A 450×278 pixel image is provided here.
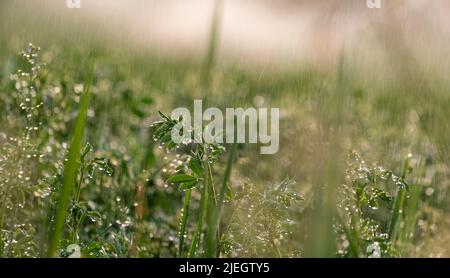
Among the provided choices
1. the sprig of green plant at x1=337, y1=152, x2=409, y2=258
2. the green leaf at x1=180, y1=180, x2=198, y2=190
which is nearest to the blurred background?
the sprig of green plant at x1=337, y1=152, x2=409, y2=258

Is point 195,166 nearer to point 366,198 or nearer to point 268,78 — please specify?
point 366,198

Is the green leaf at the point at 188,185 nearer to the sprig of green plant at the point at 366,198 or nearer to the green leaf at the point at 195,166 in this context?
the green leaf at the point at 195,166

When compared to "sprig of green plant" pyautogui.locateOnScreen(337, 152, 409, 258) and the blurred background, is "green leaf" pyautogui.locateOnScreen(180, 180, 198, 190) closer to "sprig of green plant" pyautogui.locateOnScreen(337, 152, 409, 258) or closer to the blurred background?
the blurred background

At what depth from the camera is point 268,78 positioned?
301 centimetres

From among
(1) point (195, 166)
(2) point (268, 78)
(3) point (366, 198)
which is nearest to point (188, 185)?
(1) point (195, 166)

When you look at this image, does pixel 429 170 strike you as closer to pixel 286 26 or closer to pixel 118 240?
pixel 286 26

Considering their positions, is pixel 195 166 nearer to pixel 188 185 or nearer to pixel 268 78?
pixel 188 185

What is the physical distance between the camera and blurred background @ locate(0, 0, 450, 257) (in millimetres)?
2133

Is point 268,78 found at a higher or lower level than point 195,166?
higher

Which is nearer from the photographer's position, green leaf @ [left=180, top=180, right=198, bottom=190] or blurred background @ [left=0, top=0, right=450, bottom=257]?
green leaf @ [left=180, top=180, right=198, bottom=190]

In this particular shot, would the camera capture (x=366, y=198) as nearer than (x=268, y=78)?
Yes

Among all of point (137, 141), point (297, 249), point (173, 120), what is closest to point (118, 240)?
point (173, 120)
